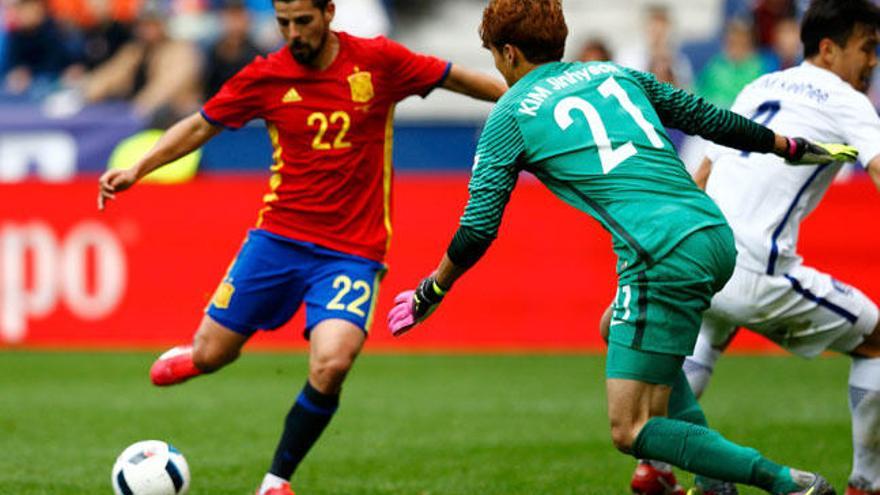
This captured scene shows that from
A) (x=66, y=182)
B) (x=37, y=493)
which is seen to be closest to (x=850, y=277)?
(x=66, y=182)

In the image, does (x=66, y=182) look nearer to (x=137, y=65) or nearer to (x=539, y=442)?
(x=137, y=65)

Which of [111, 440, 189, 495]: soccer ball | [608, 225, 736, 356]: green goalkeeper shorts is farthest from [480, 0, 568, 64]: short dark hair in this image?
[111, 440, 189, 495]: soccer ball

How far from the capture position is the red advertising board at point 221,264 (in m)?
14.0

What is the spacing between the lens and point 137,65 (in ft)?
59.4

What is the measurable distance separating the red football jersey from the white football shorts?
68.9 inches

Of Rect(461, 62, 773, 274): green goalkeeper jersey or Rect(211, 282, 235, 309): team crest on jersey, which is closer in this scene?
Rect(461, 62, 773, 274): green goalkeeper jersey

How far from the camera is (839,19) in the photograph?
284 inches

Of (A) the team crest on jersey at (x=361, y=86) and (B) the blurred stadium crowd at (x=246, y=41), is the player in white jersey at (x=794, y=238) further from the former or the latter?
(B) the blurred stadium crowd at (x=246, y=41)

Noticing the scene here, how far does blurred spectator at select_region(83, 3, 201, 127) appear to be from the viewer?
1767cm

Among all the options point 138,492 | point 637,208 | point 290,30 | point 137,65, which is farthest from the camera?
point 137,65

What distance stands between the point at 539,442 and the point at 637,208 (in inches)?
149

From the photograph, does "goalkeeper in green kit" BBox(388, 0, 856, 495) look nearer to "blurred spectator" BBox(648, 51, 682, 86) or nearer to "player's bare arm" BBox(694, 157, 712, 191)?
"player's bare arm" BBox(694, 157, 712, 191)

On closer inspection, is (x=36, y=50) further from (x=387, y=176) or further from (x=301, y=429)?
(x=301, y=429)

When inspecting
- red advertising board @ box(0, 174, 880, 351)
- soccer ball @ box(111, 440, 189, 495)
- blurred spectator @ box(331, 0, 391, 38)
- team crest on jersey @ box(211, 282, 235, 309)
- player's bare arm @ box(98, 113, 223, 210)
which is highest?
player's bare arm @ box(98, 113, 223, 210)
